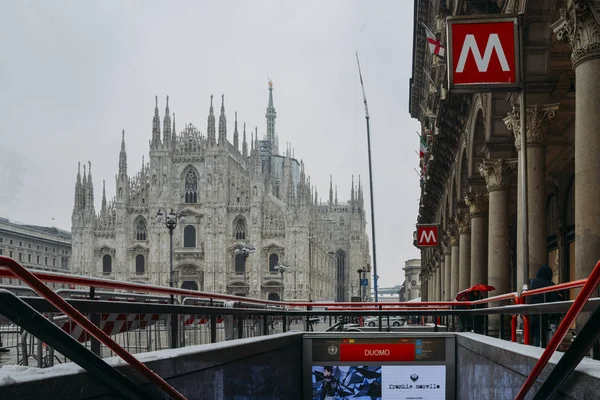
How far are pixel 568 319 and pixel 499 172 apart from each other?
1499 centimetres

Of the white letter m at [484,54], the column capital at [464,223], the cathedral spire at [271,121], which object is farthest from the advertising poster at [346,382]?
the cathedral spire at [271,121]

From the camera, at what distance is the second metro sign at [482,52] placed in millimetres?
13626

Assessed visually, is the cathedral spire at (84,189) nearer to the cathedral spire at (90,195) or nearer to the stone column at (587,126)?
the cathedral spire at (90,195)

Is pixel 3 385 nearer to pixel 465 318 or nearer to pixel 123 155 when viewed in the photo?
pixel 465 318

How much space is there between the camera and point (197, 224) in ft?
335

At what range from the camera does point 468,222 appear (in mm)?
27547

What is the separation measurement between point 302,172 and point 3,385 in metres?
107

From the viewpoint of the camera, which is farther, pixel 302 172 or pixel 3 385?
pixel 302 172

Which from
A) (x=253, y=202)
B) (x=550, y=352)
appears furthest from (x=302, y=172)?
(x=550, y=352)

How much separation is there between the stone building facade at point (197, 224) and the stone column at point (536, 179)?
280 feet

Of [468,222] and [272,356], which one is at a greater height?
[468,222]

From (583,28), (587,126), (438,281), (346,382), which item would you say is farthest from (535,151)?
(438,281)

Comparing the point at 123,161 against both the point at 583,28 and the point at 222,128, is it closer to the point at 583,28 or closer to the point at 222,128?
the point at 222,128

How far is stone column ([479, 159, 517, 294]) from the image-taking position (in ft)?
63.4
